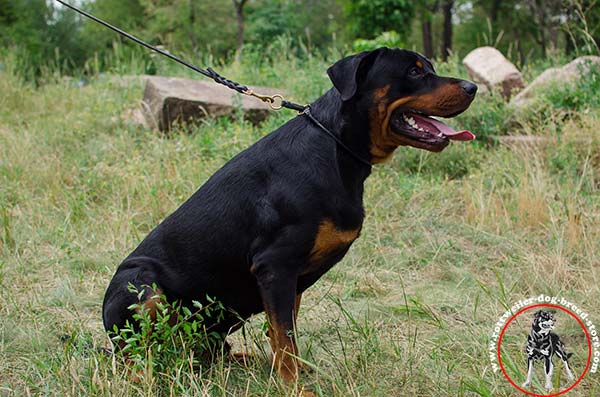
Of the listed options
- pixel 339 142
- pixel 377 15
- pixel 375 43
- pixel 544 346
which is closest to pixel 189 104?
pixel 375 43

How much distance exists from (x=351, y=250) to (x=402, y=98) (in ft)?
8.15

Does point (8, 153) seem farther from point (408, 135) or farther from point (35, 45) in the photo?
point (35, 45)

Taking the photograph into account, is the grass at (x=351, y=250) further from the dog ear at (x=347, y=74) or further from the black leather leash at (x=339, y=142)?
the dog ear at (x=347, y=74)

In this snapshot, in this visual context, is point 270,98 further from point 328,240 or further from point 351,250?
point 351,250

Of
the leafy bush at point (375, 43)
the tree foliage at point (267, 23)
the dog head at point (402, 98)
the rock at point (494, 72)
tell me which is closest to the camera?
the dog head at point (402, 98)

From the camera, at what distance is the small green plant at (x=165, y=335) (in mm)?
2961

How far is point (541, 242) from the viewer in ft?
18.0

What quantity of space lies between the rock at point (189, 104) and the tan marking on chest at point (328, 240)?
16.3 feet

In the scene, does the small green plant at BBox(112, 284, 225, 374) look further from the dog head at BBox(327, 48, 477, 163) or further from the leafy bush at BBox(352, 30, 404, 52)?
the leafy bush at BBox(352, 30, 404, 52)

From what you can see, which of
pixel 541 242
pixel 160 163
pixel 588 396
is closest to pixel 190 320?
pixel 588 396

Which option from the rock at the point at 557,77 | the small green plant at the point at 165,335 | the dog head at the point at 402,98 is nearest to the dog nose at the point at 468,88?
the dog head at the point at 402,98

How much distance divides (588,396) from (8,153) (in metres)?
6.67

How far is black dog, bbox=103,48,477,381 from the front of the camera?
3061 millimetres

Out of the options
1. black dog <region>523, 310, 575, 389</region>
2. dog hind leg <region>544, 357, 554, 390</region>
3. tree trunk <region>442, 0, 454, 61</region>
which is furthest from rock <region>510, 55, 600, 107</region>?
tree trunk <region>442, 0, 454, 61</region>
